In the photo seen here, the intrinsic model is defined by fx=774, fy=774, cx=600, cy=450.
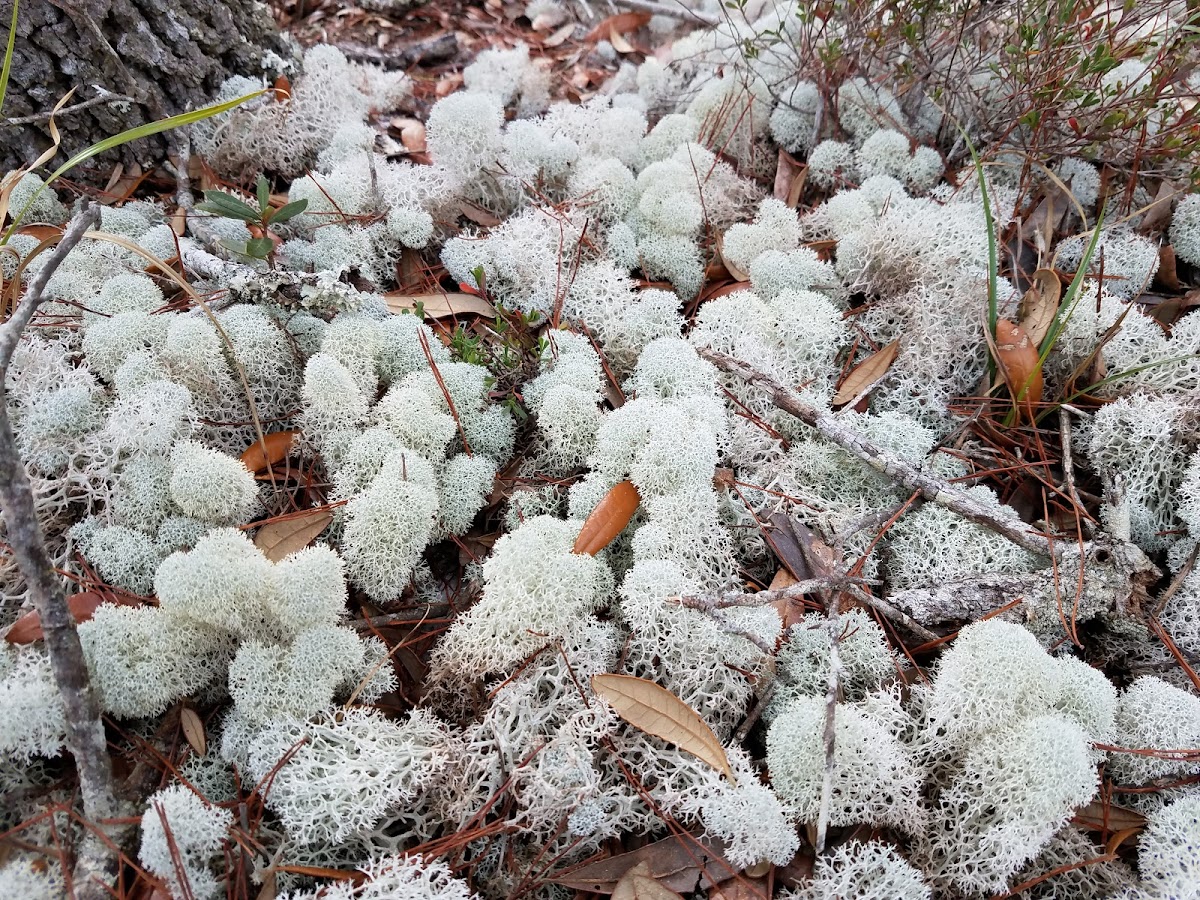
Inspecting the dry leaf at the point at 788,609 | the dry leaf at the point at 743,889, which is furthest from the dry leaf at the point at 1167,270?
the dry leaf at the point at 743,889

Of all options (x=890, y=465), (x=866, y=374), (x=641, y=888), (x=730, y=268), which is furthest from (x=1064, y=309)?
(x=641, y=888)

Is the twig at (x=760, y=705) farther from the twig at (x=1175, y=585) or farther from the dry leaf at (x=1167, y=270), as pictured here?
the dry leaf at (x=1167, y=270)

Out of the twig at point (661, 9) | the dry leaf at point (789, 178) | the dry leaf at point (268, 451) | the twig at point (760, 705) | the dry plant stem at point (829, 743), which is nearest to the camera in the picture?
the dry plant stem at point (829, 743)

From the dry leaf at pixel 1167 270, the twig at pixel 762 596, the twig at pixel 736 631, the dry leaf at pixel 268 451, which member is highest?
the dry leaf at pixel 1167 270

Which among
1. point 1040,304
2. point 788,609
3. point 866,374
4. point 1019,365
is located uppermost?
point 1040,304

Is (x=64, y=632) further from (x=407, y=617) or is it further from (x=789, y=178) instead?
(x=789, y=178)

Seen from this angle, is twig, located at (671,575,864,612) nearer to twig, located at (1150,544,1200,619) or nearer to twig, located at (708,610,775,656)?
twig, located at (708,610,775,656)

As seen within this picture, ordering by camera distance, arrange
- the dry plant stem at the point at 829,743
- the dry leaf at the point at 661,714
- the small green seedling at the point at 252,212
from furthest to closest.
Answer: the small green seedling at the point at 252,212 → the dry leaf at the point at 661,714 → the dry plant stem at the point at 829,743

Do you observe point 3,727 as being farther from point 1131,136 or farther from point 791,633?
point 1131,136

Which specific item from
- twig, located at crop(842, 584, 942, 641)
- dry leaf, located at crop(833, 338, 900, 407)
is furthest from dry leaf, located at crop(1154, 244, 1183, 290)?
twig, located at crop(842, 584, 942, 641)
